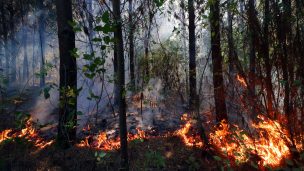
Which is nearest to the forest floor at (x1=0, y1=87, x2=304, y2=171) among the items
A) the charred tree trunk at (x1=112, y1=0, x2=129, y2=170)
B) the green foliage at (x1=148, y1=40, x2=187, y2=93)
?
the charred tree trunk at (x1=112, y1=0, x2=129, y2=170)

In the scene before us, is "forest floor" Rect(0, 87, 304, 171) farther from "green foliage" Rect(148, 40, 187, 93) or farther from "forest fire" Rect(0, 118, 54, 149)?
"green foliage" Rect(148, 40, 187, 93)

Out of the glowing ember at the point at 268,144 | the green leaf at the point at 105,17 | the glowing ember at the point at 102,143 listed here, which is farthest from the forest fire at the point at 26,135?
the glowing ember at the point at 268,144

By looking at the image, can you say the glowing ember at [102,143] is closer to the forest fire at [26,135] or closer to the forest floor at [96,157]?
the forest floor at [96,157]

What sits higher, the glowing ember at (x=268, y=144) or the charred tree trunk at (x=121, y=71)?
the charred tree trunk at (x=121, y=71)

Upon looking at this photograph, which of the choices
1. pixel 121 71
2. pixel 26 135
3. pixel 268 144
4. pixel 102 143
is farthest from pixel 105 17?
pixel 102 143

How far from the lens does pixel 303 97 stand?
4.28 metres

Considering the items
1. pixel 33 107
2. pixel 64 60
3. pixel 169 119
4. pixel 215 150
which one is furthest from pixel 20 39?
pixel 215 150

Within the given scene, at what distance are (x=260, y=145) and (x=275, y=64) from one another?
4.52ft

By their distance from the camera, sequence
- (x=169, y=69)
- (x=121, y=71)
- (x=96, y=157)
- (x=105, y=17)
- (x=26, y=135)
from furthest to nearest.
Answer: (x=169, y=69) → (x=26, y=135) → (x=96, y=157) → (x=121, y=71) → (x=105, y=17)

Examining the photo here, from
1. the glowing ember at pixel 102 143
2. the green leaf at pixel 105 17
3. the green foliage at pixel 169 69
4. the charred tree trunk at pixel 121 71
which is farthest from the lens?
the glowing ember at pixel 102 143

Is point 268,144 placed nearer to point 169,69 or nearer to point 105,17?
point 105,17

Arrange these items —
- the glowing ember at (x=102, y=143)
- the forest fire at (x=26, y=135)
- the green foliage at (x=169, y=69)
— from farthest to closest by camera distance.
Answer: the glowing ember at (x=102, y=143) → the green foliage at (x=169, y=69) → the forest fire at (x=26, y=135)

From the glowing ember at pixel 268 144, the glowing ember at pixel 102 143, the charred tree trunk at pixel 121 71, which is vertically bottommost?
the glowing ember at pixel 102 143

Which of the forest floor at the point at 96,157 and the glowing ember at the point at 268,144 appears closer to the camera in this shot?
the glowing ember at the point at 268,144
